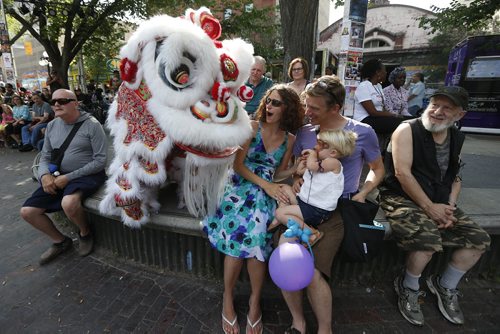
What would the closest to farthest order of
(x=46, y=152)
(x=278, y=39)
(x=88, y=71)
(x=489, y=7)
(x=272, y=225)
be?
(x=272, y=225)
(x=46, y=152)
(x=489, y=7)
(x=278, y=39)
(x=88, y=71)

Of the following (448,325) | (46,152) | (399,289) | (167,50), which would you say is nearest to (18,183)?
(46,152)

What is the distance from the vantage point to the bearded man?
2.11m

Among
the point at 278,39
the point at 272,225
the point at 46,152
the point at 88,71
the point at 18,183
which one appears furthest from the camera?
the point at 88,71

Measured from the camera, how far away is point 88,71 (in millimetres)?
26422

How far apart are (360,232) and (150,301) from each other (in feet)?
5.42

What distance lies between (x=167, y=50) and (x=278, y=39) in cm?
1986

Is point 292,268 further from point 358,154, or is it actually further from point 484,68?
point 484,68

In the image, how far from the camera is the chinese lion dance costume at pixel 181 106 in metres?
1.71

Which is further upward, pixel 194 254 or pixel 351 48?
pixel 351 48

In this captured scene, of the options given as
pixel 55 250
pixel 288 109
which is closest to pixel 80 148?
pixel 55 250

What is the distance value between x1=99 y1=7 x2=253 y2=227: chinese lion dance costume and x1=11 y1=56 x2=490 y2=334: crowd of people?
287mm

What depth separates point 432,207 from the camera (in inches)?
85.4

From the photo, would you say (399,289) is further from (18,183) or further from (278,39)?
(278,39)

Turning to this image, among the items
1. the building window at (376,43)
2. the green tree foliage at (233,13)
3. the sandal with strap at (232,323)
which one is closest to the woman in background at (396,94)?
the sandal with strap at (232,323)
